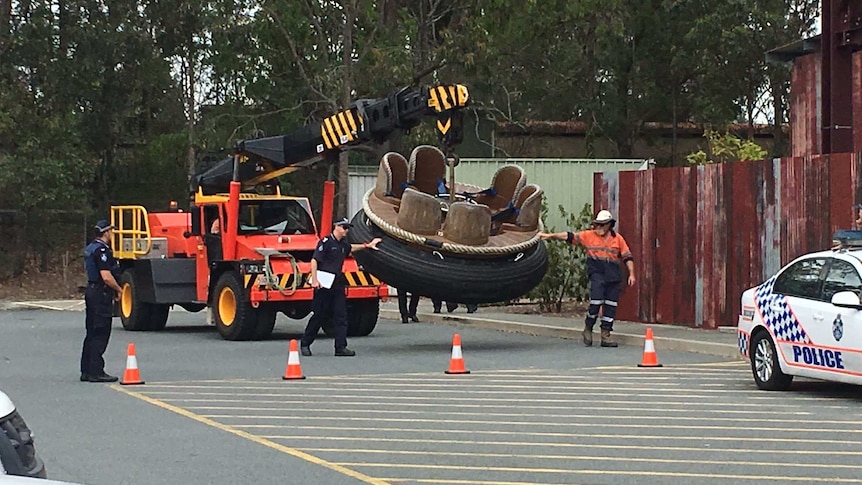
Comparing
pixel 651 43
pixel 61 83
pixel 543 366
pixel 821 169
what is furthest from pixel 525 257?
pixel 651 43

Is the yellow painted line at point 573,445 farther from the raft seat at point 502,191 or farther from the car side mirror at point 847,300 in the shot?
the raft seat at point 502,191

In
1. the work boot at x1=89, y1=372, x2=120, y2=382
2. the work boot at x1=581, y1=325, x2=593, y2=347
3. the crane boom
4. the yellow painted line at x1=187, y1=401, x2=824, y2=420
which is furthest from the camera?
the work boot at x1=581, y1=325, x2=593, y2=347

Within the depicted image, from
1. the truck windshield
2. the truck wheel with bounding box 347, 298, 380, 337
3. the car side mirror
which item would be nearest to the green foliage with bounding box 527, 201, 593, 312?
the truck wheel with bounding box 347, 298, 380, 337

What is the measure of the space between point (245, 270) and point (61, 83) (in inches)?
737

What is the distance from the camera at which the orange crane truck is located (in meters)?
20.3

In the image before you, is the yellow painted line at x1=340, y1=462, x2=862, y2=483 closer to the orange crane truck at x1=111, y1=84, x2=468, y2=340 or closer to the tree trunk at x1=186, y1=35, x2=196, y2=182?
the orange crane truck at x1=111, y1=84, x2=468, y2=340

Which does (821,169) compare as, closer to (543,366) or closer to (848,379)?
(543,366)

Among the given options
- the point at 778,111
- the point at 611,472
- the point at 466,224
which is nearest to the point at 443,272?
the point at 466,224

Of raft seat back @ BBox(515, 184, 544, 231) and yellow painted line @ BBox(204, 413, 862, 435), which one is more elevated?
raft seat back @ BBox(515, 184, 544, 231)

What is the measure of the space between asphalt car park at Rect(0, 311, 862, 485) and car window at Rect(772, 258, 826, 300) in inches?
40.0

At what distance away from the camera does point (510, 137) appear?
149 ft

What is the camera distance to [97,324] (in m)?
15.4

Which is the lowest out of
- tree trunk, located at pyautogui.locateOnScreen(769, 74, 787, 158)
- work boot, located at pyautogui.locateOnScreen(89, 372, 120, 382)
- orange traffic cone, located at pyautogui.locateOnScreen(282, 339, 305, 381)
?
work boot, located at pyautogui.locateOnScreen(89, 372, 120, 382)

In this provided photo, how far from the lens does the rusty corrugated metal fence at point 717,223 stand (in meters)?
18.3
